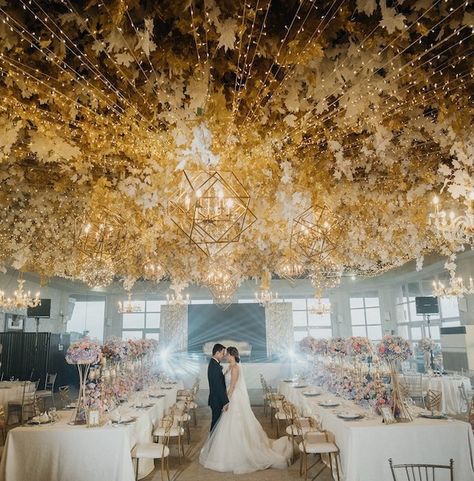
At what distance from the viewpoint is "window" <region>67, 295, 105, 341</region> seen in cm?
1898

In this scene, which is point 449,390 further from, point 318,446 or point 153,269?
point 153,269

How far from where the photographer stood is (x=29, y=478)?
4387mm

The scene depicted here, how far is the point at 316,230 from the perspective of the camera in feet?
18.0

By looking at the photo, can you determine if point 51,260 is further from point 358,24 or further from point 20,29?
point 358,24

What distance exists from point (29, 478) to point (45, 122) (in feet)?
12.3

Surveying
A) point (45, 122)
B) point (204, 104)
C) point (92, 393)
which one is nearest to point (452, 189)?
point (204, 104)

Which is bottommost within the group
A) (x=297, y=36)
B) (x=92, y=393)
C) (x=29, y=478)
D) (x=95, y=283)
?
(x=29, y=478)

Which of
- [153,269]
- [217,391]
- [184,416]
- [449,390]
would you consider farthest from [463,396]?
[153,269]

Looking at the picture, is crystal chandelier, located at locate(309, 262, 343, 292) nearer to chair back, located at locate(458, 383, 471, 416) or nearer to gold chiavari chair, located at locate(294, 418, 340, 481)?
chair back, located at locate(458, 383, 471, 416)

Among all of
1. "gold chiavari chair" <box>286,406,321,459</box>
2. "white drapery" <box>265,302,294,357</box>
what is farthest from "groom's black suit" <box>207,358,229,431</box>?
"white drapery" <box>265,302,294,357</box>

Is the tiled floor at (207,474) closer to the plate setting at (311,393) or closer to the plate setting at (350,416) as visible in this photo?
the plate setting at (350,416)

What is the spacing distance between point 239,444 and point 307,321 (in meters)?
13.7

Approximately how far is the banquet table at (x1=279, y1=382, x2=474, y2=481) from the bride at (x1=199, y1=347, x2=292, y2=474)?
5.10 ft

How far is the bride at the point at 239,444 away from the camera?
582 centimetres
